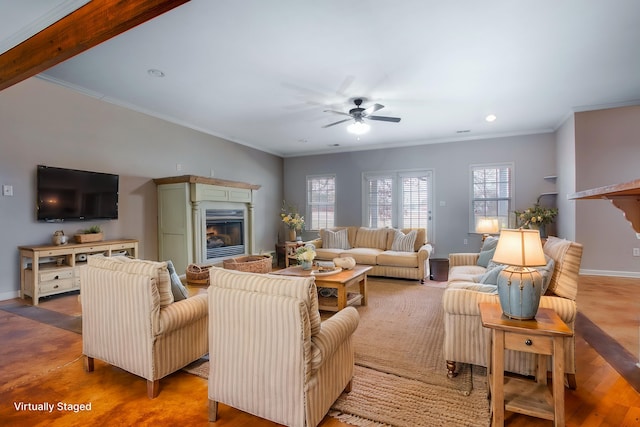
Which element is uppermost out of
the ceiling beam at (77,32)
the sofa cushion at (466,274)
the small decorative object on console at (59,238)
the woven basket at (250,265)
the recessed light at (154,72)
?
the recessed light at (154,72)

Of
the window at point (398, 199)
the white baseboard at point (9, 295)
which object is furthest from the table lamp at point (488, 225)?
the white baseboard at point (9, 295)

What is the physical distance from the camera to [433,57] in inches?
133

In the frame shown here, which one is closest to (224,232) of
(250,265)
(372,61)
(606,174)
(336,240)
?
(250,265)

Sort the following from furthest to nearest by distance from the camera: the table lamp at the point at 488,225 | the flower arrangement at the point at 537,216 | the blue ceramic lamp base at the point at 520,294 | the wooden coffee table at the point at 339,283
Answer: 1. the flower arrangement at the point at 537,216
2. the table lamp at the point at 488,225
3. the wooden coffee table at the point at 339,283
4. the blue ceramic lamp base at the point at 520,294

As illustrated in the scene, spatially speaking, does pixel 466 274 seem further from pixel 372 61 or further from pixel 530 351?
pixel 372 61

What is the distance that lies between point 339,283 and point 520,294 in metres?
1.87

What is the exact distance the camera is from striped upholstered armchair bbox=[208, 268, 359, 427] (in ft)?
4.98

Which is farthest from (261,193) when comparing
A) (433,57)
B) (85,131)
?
(433,57)

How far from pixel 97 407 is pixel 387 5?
Result: 11.2ft

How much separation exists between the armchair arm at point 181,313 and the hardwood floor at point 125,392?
422 millimetres

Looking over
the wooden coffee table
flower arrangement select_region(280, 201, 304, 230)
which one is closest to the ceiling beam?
the wooden coffee table

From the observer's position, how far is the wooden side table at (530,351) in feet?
5.24

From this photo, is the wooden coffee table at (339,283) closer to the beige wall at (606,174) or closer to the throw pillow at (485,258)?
the throw pillow at (485,258)

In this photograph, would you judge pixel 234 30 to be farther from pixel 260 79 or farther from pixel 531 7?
pixel 531 7
